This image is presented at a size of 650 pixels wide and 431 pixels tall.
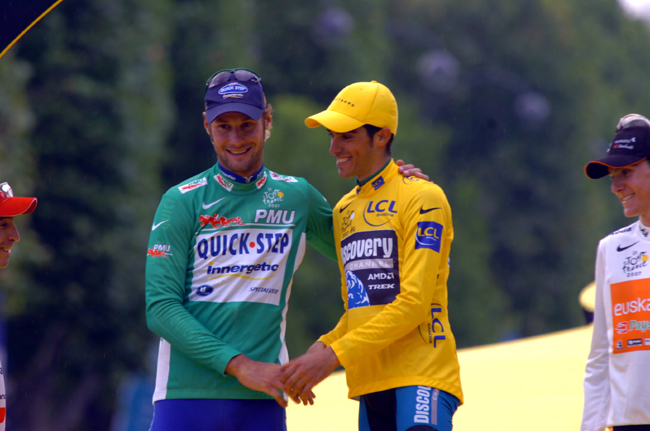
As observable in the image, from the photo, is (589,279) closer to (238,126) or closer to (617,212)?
(617,212)

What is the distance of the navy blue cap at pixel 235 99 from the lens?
3.98 meters

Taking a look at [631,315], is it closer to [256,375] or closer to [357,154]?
[357,154]

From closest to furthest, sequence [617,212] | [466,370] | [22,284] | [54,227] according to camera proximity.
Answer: [466,370]
[22,284]
[54,227]
[617,212]

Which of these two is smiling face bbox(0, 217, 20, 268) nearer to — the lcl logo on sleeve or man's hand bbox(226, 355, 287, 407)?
man's hand bbox(226, 355, 287, 407)

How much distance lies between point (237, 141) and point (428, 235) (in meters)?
0.93

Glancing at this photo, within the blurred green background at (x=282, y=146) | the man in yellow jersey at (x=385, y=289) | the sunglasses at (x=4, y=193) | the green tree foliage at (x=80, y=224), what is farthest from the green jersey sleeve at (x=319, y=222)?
the green tree foliage at (x=80, y=224)

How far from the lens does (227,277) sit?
3906 mm

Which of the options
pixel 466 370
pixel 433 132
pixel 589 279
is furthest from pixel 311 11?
pixel 466 370

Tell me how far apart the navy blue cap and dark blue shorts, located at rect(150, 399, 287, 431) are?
1.22 m

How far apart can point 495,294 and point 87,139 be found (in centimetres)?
1589

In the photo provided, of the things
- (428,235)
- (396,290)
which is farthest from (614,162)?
(396,290)

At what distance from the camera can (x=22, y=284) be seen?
1339 centimetres

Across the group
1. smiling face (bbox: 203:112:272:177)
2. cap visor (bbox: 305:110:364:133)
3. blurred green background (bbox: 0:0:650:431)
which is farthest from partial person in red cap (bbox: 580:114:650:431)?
blurred green background (bbox: 0:0:650:431)

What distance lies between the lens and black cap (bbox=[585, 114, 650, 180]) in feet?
12.9
